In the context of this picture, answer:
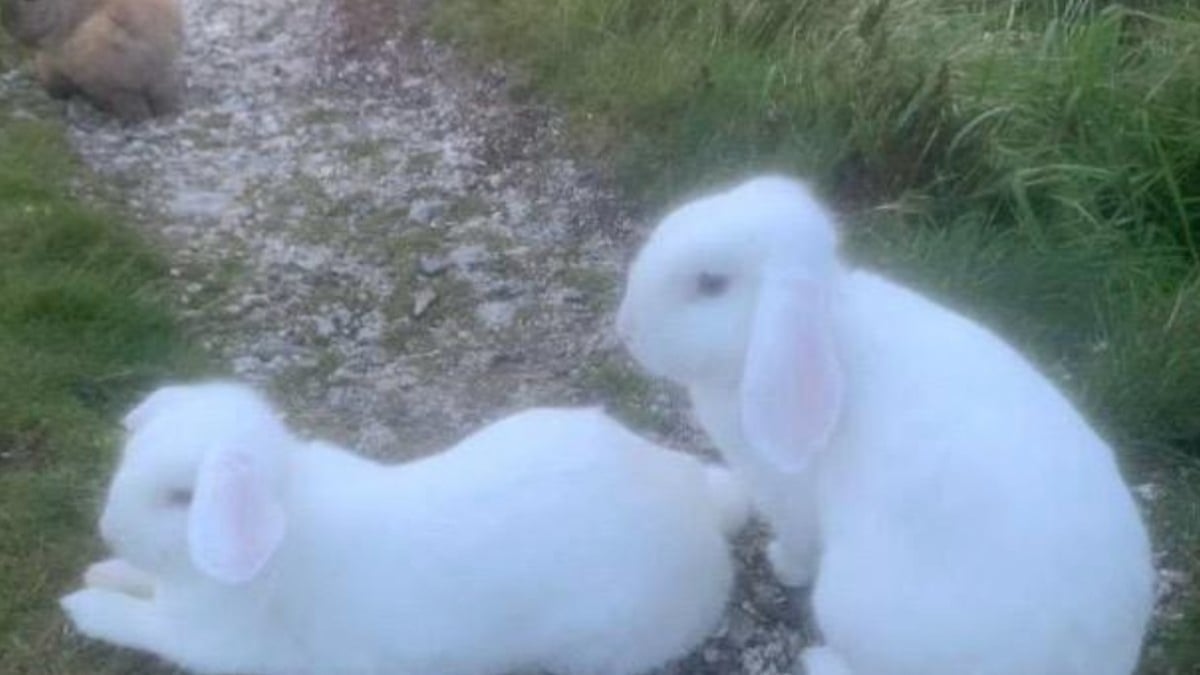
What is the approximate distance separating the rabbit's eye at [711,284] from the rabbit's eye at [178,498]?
0.91 metres

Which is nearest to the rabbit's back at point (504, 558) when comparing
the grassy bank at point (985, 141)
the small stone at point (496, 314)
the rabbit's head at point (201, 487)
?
the rabbit's head at point (201, 487)

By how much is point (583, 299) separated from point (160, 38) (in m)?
1.87

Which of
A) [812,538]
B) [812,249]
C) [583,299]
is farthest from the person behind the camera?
[583,299]

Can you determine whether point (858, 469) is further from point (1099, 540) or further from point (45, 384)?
point (45, 384)

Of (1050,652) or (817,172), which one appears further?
(817,172)

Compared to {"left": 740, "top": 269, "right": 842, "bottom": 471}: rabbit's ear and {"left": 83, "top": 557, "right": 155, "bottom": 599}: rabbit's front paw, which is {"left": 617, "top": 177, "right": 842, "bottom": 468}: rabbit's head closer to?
{"left": 740, "top": 269, "right": 842, "bottom": 471}: rabbit's ear

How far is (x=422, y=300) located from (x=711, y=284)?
176 cm

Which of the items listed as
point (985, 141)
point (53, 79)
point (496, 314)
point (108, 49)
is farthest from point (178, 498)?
point (53, 79)

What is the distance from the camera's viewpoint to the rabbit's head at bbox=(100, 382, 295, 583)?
3.56 m

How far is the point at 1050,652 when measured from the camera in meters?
3.47

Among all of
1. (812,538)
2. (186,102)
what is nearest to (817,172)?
(812,538)

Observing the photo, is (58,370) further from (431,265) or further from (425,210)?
(425,210)

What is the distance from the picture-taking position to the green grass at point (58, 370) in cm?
423

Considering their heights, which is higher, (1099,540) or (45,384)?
(1099,540)
